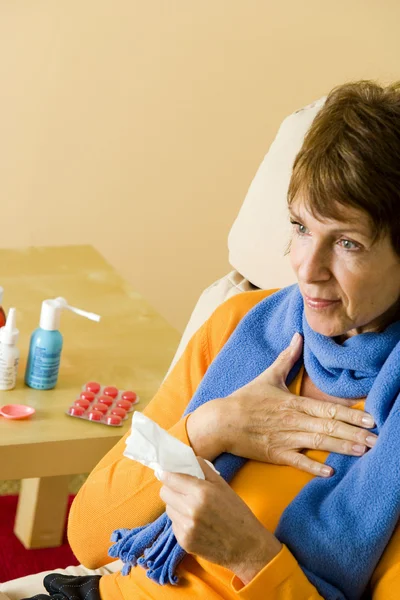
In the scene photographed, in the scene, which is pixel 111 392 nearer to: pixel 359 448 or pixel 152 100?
pixel 359 448

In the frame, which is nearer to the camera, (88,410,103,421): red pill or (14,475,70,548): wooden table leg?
(88,410,103,421): red pill

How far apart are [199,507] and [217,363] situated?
0.31 meters

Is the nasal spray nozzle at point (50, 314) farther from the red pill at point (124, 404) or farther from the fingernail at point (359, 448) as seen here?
the fingernail at point (359, 448)

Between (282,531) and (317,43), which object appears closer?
(282,531)

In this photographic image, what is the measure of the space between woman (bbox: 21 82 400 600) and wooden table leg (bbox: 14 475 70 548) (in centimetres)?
75

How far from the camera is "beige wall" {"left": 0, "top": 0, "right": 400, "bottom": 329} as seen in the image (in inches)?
113

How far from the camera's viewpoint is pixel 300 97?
9.86 feet

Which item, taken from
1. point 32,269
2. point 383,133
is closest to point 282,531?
point 383,133

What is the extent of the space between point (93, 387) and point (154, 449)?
65cm

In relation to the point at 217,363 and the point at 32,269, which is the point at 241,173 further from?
the point at 217,363

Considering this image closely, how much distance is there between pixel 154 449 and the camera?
1042 mm

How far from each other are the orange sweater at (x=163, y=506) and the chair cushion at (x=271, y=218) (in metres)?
0.22

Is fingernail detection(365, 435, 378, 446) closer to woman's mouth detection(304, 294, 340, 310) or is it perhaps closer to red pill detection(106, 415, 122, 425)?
woman's mouth detection(304, 294, 340, 310)

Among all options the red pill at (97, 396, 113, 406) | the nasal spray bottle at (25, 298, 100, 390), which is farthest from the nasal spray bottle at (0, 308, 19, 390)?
the red pill at (97, 396, 113, 406)
